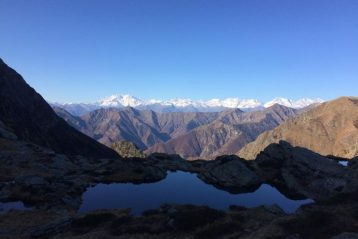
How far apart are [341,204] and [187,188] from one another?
1332 inches

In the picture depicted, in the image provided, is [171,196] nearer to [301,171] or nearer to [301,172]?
[301,172]

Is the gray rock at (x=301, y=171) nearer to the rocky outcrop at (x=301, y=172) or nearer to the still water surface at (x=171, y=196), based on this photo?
the rocky outcrop at (x=301, y=172)

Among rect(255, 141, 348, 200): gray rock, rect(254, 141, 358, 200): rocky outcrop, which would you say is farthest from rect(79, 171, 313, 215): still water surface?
rect(255, 141, 348, 200): gray rock

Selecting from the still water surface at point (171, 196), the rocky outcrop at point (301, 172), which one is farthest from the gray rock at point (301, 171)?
the still water surface at point (171, 196)

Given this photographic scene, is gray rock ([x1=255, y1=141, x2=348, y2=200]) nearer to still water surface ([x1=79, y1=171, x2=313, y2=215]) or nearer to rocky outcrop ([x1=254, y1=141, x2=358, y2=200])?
rocky outcrop ([x1=254, y1=141, x2=358, y2=200])

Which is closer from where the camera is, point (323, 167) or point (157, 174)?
point (323, 167)

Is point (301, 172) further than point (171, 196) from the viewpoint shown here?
Yes

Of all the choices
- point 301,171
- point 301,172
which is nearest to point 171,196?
point 301,172

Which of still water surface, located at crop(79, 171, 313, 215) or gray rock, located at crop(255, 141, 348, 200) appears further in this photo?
gray rock, located at crop(255, 141, 348, 200)

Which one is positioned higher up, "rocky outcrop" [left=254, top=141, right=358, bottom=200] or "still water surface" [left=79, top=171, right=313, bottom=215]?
"rocky outcrop" [left=254, top=141, right=358, bottom=200]

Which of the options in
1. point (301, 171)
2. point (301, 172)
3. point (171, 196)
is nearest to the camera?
point (171, 196)

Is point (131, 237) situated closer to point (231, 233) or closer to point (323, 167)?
point (231, 233)

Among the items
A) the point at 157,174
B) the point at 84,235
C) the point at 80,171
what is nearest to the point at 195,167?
the point at 157,174

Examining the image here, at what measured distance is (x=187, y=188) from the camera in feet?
208
